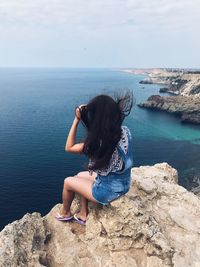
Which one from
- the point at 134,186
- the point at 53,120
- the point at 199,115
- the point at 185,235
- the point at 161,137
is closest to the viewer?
the point at 185,235

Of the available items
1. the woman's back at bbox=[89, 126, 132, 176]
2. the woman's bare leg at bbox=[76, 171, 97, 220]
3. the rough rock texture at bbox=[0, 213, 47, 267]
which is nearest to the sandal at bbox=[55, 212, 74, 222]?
the woman's bare leg at bbox=[76, 171, 97, 220]

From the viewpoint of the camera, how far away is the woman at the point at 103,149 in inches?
349

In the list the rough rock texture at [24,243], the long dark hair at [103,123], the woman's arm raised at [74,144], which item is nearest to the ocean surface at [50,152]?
the rough rock texture at [24,243]

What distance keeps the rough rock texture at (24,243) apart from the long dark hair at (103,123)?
124 inches

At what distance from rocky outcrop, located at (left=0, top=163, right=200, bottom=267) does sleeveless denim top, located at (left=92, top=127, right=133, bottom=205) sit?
0.35m

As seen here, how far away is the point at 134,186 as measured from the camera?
12984 mm

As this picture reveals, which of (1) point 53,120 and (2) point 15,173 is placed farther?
(1) point 53,120

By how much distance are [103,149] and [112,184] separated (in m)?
1.36

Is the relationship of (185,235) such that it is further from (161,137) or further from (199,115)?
(199,115)

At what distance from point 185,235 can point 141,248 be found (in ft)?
5.67

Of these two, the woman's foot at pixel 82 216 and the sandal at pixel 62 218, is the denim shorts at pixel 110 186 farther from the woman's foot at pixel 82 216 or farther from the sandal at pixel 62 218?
the sandal at pixel 62 218

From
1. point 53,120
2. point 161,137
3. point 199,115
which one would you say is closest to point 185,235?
point 161,137

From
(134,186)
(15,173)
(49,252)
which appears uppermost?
(134,186)

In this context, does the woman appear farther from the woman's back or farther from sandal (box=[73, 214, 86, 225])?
sandal (box=[73, 214, 86, 225])
